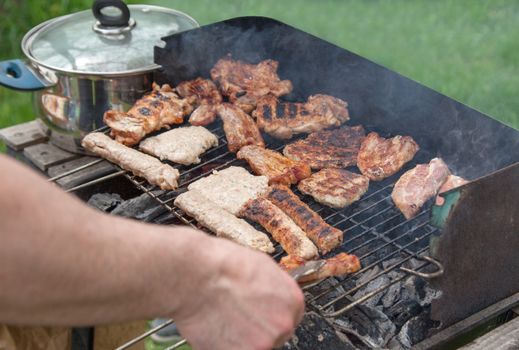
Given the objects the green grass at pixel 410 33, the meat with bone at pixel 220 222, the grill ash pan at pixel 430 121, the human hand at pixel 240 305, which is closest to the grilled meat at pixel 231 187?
the meat with bone at pixel 220 222

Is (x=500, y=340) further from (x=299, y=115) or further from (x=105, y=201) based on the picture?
(x=105, y=201)

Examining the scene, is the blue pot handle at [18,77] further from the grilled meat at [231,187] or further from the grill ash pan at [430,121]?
the grilled meat at [231,187]

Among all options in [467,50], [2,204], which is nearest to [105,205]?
[2,204]

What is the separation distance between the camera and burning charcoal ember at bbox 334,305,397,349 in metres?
2.69

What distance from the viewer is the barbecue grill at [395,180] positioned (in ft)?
8.21

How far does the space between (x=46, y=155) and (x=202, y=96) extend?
1175mm

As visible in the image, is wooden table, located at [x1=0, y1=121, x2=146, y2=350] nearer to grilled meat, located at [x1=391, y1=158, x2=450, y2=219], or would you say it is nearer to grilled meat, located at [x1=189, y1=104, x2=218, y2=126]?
grilled meat, located at [x1=189, y1=104, x2=218, y2=126]

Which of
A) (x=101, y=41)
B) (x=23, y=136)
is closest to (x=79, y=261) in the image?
(x=101, y=41)

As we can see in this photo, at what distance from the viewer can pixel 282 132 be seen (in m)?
3.64

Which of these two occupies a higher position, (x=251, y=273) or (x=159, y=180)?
(x=251, y=273)

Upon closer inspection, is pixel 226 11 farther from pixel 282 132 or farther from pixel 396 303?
pixel 396 303

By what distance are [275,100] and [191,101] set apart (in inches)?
19.0

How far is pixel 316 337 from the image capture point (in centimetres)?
259

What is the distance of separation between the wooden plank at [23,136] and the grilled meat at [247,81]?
4.58 feet
